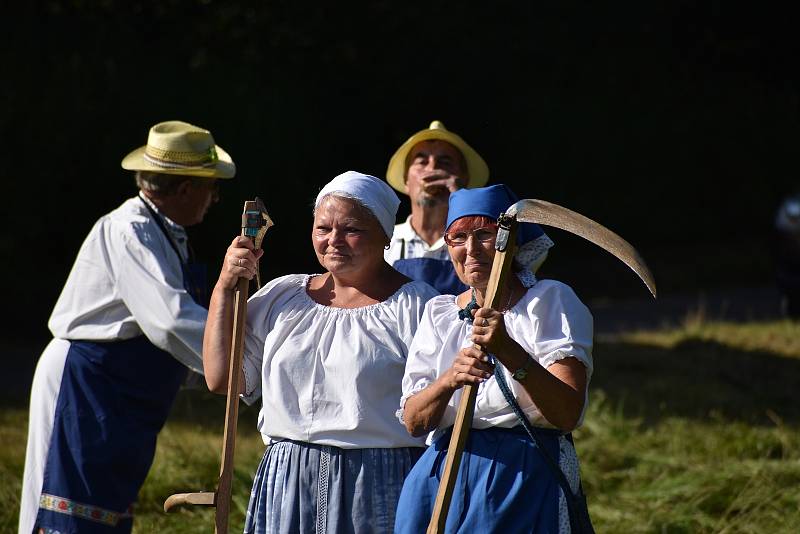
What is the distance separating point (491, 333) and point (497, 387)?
257 mm

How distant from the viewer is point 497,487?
3467 millimetres

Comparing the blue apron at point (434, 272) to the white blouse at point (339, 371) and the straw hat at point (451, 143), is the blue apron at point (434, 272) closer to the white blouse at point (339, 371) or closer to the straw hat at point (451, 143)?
the straw hat at point (451, 143)

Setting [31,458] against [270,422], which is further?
[31,458]

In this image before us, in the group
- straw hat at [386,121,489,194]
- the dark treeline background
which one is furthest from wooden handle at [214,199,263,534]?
the dark treeline background

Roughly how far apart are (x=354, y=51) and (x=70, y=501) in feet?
29.8

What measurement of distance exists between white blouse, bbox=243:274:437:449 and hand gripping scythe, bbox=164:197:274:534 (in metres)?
0.10

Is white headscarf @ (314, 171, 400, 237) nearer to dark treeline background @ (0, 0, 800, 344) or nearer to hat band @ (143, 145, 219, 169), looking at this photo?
hat band @ (143, 145, 219, 169)

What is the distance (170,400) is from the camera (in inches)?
192

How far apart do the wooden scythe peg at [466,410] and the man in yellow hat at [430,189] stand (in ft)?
5.24

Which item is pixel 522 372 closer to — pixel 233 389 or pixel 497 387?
pixel 497 387

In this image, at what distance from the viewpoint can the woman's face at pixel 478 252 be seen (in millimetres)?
3549

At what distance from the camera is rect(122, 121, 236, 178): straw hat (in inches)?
192

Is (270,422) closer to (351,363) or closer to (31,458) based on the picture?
(351,363)

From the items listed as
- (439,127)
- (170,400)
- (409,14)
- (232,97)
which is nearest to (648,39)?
(409,14)
